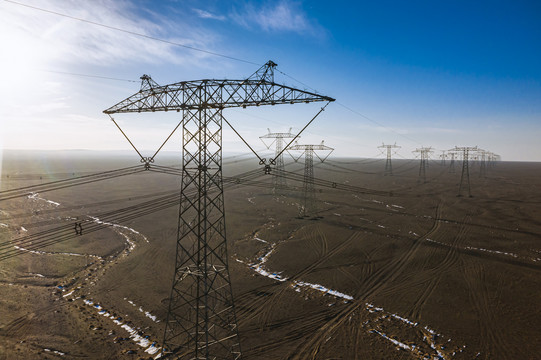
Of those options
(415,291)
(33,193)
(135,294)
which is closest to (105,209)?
(33,193)

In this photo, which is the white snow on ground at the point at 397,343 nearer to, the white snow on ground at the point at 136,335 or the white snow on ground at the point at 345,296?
the white snow on ground at the point at 345,296

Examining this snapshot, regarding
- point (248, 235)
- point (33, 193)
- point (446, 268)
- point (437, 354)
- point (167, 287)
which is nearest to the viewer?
point (437, 354)

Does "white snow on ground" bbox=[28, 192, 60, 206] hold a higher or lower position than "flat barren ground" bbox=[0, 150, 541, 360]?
higher

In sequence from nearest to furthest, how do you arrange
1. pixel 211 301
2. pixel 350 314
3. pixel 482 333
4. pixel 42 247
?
pixel 482 333 < pixel 350 314 < pixel 211 301 < pixel 42 247

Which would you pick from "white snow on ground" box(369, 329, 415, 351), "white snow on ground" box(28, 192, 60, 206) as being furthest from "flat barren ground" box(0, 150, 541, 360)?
"white snow on ground" box(28, 192, 60, 206)

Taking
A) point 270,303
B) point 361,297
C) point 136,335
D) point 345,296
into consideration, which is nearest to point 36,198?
point 136,335

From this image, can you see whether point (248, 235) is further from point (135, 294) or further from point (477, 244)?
point (477, 244)

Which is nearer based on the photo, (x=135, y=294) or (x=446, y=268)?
(x=135, y=294)

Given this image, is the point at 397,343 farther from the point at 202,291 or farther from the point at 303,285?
the point at 202,291

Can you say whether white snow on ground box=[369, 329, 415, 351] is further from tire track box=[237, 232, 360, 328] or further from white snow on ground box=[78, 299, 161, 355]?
white snow on ground box=[78, 299, 161, 355]
